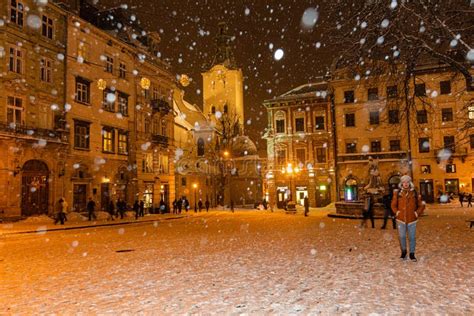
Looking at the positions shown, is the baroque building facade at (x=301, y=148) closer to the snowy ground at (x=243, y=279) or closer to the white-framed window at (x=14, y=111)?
the white-framed window at (x=14, y=111)

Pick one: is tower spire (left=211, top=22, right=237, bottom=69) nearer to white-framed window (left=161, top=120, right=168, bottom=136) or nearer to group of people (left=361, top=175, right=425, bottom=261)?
white-framed window (left=161, top=120, right=168, bottom=136)

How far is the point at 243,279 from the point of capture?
8609 millimetres

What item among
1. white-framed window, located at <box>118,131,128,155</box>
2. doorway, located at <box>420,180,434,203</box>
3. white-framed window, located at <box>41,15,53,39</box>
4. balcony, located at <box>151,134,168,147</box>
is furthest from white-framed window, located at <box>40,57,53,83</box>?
doorway, located at <box>420,180,434,203</box>

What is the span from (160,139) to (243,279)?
35.7 m

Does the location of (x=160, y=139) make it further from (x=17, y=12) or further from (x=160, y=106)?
(x=17, y=12)

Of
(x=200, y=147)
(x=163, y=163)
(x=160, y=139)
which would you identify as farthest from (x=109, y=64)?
(x=200, y=147)

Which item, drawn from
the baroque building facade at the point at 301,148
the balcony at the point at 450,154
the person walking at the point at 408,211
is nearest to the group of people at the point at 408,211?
the person walking at the point at 408,211

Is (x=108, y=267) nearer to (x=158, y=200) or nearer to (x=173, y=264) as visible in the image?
(x=173, y=264)

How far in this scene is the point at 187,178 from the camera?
183ft

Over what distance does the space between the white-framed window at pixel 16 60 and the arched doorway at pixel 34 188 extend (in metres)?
6.25

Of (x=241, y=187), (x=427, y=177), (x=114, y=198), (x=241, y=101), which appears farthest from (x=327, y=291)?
(x=241, y=101)

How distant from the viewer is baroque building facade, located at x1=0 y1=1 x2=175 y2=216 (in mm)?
27688

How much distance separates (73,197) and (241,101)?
198 ft

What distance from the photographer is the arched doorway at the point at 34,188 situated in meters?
28.1
